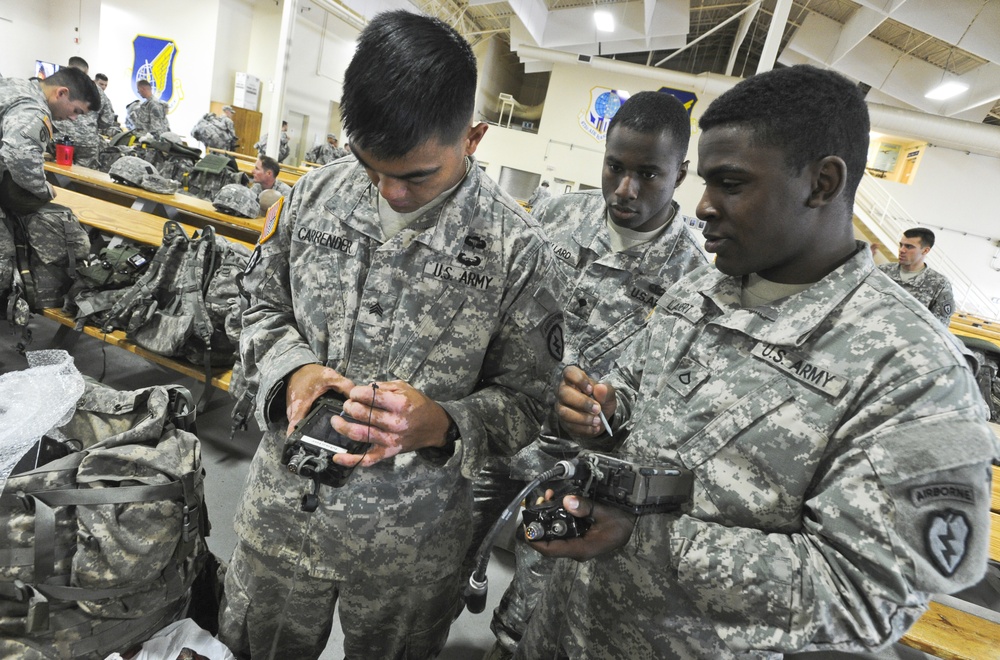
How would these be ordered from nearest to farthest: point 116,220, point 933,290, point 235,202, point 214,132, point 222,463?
1. point 222,463
2. point 116,220
3. point 235,202
4. point 933,290
5. point 214,132

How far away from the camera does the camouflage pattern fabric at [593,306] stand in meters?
1.86

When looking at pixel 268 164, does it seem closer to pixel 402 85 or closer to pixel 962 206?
pixel 402 85

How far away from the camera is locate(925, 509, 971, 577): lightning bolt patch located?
70 centimetres

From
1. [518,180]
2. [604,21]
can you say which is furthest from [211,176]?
[518,180]

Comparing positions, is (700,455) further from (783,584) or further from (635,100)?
(635,100)

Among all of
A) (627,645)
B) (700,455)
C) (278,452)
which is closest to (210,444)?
(278,452)

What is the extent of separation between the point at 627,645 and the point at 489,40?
17.0 metres

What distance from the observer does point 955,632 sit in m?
1.74

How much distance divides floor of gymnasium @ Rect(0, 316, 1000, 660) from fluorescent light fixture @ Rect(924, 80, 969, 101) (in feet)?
34.1

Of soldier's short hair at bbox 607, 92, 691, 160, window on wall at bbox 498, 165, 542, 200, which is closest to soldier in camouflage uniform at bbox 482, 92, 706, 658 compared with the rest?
soldier's short hair at bbox 607, 92, 691, 160

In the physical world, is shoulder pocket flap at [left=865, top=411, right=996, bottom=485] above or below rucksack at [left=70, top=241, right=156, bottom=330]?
above

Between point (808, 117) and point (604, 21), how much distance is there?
38.3ft

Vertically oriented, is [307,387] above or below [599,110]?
below

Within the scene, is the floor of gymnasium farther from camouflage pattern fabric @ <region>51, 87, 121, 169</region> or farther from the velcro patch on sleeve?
camouflage pattern fabric @ <region>51, 87, 121, 169</region>
